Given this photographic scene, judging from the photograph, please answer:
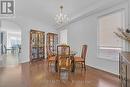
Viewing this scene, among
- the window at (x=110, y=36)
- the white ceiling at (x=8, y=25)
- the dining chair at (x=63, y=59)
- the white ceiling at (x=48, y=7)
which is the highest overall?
the white ceiling at (x=48, y=7)

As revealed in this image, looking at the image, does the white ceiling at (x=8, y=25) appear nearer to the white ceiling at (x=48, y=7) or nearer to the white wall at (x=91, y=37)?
the white ceiling at (x=48, y=7)

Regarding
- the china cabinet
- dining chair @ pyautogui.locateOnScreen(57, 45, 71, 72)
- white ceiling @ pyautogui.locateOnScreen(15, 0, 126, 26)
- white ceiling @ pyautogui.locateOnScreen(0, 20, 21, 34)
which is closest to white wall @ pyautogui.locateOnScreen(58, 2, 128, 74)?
white ceiling @ pyautogui.locateOnScreen(15, 0, 126, 26)

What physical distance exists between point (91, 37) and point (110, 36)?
1.64 metres

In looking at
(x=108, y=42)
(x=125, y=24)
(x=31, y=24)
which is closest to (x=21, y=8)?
(x=31, y=24)

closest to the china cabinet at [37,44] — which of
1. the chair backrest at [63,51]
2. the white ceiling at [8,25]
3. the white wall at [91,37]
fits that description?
the white ceiling at [8,25]

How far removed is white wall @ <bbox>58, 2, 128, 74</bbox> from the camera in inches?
251

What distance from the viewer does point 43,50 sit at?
1209 cm

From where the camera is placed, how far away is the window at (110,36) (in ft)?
19.8

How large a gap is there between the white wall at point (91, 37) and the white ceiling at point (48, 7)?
22.2 inches

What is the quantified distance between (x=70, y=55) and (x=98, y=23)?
2034mm

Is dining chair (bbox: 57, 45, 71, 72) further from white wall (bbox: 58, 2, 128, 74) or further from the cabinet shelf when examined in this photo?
the cabinet shelf

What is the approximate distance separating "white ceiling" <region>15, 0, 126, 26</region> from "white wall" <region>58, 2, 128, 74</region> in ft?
1.85

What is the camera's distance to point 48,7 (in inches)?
351

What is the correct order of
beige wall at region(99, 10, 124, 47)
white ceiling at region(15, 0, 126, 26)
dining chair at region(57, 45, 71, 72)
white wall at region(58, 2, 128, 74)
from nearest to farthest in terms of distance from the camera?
beige wall at region(99, 10, 124, 47) → dining chair at region(57, 45, 71, 72) → white wall at region(58, 2, 128, 74) → white ceiling at region(15, 0, 126, 26)
